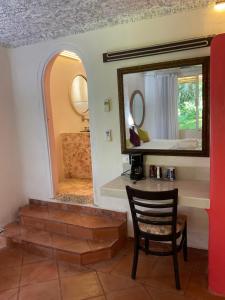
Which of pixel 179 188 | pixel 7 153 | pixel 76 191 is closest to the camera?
pixel 179 188

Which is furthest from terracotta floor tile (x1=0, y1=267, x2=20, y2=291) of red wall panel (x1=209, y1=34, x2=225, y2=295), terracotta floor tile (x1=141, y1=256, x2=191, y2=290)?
red wall panel (x1=209, y1=34, x2=225, y2=295)

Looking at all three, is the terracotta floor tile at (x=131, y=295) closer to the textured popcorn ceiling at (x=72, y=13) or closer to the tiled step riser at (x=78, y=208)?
the tiled step riser at (x=78, y=208)

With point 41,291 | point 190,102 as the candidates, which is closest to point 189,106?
point 190,102

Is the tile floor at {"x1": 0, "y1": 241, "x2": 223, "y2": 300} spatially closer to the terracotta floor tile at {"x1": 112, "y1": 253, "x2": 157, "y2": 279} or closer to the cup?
the terracotta floor tile at {"x1": 112, "y1": 253, "x2": 157, "y2": 279}

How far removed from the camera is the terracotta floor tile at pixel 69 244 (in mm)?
2859

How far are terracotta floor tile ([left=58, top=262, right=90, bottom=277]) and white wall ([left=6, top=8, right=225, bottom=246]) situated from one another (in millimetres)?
820

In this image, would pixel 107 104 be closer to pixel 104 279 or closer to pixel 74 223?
pixel 74 223

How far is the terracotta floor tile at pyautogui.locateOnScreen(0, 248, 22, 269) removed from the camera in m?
2.90

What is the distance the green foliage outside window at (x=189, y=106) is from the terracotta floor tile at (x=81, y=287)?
1740mm

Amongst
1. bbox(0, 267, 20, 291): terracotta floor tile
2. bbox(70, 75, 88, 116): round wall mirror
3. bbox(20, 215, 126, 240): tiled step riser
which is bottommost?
bbox(0, 267, 20, 291): terracotta floor tile

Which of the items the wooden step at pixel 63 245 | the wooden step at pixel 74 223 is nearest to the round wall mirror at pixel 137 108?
the wooden step at pixel 74 223

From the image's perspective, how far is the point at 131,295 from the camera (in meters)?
2.29

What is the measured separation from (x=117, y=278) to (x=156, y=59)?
Result: 2.22 metres

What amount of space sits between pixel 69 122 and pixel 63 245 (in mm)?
2442
